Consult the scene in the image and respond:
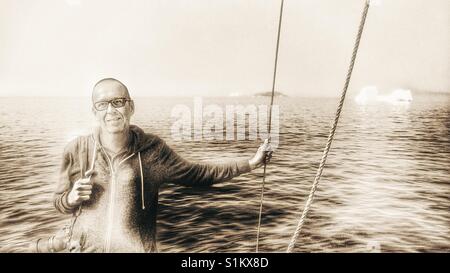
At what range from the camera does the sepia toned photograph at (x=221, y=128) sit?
116 inches

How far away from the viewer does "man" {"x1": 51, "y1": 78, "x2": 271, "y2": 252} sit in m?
2.85

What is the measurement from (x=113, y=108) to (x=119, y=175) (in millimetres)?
509

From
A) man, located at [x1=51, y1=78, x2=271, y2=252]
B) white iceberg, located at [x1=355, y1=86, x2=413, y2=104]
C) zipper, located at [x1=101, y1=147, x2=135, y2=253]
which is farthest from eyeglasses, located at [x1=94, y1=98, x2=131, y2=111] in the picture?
white iceberg, located at [x1=355, y1=86, x2=413, y2=104]

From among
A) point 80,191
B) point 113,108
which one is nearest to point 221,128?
point 113,108

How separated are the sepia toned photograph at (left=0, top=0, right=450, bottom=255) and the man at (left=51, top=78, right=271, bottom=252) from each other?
0.01m

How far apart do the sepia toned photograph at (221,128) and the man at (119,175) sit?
0.04ft

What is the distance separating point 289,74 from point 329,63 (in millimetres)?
368

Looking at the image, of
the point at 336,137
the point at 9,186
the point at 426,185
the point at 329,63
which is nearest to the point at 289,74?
the point at 329,63

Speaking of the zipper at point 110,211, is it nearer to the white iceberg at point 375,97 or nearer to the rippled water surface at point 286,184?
the rippled water surface at point 286,184

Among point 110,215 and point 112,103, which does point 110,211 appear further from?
point 112,103

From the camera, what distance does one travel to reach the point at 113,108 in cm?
292

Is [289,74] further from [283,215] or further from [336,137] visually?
[283,215]

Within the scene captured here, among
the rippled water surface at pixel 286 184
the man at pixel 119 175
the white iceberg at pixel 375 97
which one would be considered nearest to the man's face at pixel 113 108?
the man at pixel 119 175

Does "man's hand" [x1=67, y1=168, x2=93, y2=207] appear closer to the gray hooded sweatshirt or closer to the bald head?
the gray hooded sweatshirt
